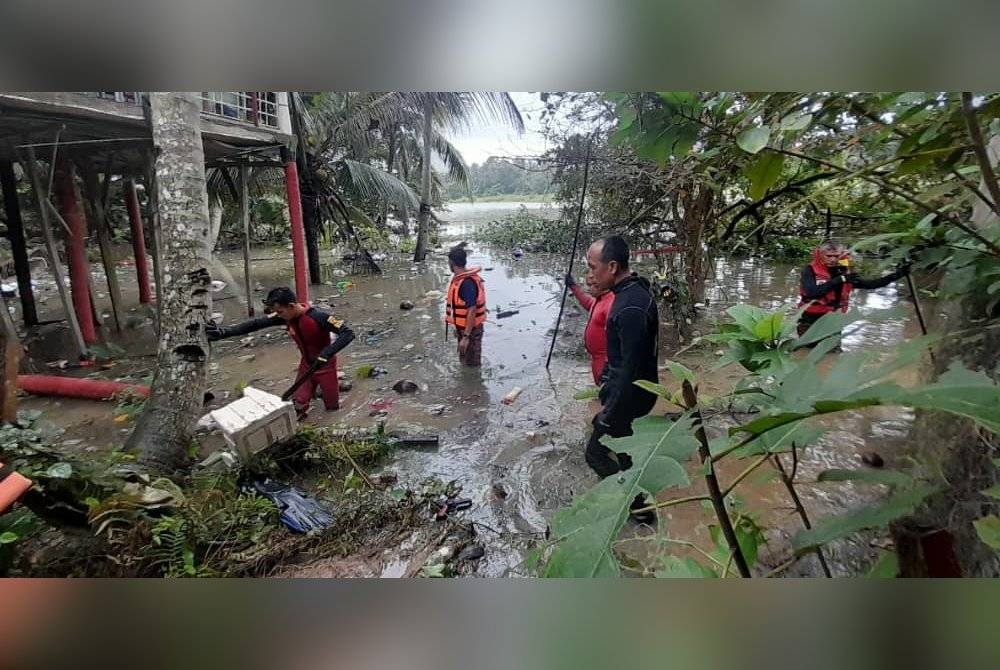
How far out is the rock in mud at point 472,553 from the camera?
1.50m

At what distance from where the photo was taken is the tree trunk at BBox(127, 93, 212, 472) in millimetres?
1675

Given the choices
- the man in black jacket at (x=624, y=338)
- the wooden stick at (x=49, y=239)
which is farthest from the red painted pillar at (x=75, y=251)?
the man in black jacket at (x=624, y=338)

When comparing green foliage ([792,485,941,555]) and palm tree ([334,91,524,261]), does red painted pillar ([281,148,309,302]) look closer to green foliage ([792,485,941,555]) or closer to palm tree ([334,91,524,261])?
palm tree ([334,91,524,261])

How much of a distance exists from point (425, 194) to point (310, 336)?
3.09 ft

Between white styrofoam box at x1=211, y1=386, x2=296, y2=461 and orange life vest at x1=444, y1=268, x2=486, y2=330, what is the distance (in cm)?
106

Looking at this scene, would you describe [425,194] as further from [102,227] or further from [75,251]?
[102,227]

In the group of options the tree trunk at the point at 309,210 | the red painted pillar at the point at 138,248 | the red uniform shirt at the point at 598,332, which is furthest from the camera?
the red painted pillar at the point at 138,248

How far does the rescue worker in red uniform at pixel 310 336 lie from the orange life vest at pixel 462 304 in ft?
2.00

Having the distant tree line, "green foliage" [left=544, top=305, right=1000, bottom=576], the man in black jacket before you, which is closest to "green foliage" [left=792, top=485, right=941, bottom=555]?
"green foliage" [left=544, top=305, right=1000, bottom=576]

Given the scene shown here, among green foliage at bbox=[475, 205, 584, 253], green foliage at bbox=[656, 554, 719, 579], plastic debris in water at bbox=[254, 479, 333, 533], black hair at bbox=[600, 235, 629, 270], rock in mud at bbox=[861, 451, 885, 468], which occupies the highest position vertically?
green foliage at bbox=[475, 205, 584, 253]

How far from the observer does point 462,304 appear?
250 cm

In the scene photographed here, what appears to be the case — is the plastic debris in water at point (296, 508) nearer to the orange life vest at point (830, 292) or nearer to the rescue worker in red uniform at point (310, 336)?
the rescue worker in red uniform at point (310, 336)

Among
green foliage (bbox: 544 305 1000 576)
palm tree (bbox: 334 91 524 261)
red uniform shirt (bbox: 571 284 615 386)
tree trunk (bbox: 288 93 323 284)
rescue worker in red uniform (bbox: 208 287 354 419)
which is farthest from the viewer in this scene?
tree trunk (bbox: 288 93 323 284)
